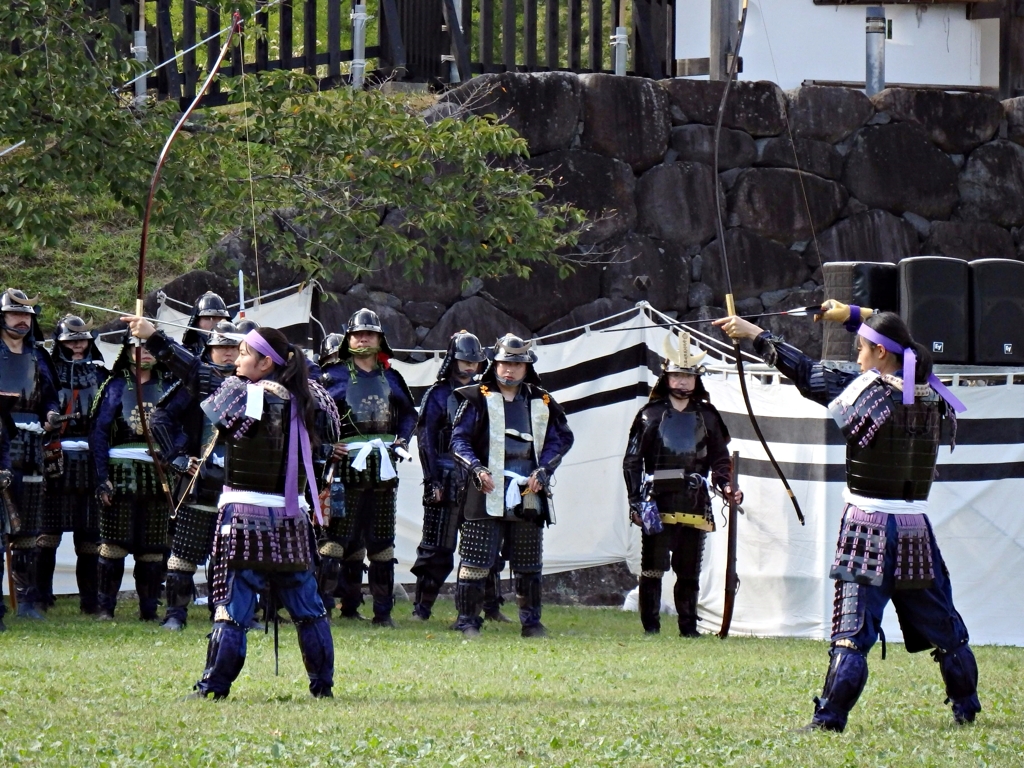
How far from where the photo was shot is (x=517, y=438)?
9.85 meters

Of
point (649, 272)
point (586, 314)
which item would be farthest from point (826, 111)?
point (586, 314)

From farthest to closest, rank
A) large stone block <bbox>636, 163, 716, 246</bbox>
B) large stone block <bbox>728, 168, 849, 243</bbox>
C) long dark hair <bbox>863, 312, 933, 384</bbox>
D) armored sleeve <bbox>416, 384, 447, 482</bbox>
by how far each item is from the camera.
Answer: large stone block <bbox>728, 168, 849, 243</bbox>
large stone block <bbox>636, 163, 716, 246</bbox>
armored sleeve <bbox>416, 384, 447, 482</bbox>
long dark hair <bbox>863, 312, 933, 384</bbox>

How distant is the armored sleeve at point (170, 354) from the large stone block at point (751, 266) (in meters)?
8.06

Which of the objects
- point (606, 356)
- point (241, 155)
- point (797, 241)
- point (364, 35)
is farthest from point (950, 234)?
point (241, 155)

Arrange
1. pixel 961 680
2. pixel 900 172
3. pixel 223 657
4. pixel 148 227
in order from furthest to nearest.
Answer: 1. pixel 900 172
2. pixel 148 227
3. pixel 223 657
4. pixel 961 680

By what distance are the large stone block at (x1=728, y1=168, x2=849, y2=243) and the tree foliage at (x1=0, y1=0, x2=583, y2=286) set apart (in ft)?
6.71

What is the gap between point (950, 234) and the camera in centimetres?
1509

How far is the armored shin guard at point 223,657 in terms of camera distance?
20.7 feet

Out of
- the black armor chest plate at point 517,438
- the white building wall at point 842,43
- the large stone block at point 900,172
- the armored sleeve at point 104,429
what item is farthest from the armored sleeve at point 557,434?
the white building wall at point 842,43

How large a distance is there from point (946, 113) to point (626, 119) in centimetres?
315

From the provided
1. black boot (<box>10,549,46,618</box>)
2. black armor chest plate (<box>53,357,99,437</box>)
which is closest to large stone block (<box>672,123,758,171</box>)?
black armor chest plate (<box>53,357,99,437</box>)

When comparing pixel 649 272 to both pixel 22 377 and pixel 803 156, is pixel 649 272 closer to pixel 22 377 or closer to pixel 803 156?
pixel 803 156

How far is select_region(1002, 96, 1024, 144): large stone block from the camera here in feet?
50.5

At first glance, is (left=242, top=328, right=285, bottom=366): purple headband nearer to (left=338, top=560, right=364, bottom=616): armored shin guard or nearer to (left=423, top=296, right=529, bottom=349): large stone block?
(left=338, top=560, right=364, bottom=616): armored shin guard
